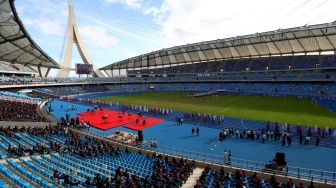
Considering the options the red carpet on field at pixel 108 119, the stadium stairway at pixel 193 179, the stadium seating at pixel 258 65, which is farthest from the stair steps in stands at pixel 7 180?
the stadium seating at pixel 258 65

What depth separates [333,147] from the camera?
23.7 meters

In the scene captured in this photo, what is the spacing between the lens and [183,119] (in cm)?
3803

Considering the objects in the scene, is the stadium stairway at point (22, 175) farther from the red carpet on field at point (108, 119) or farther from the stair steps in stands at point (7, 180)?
the red carpet on field at point (108, 119)

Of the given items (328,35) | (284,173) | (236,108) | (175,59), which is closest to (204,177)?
(284,173)

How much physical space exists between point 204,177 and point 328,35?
169 feet

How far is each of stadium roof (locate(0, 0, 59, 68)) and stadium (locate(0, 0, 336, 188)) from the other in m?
0.24

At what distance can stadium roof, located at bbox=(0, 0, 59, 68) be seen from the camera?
34066mm

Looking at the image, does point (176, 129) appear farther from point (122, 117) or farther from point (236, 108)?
point (236, 108)

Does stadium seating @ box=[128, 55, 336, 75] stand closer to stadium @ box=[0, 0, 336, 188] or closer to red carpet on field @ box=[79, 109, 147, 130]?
stadium @ box=[0, 0, 336, 188]

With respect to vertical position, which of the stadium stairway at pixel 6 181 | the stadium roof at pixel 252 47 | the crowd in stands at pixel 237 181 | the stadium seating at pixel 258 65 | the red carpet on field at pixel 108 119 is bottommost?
the red carpet on field at pixel 108 119

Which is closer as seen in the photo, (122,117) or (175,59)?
(122,117)

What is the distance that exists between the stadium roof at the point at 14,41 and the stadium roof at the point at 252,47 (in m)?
31.9

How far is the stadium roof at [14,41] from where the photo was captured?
34.1 meters

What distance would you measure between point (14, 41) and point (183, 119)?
3405 centimetres
